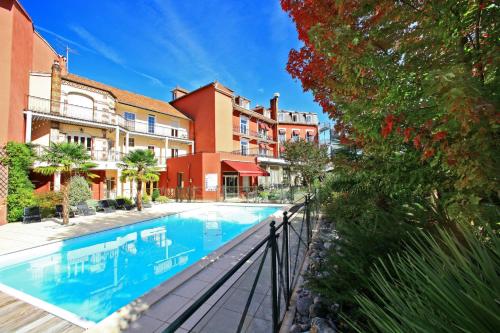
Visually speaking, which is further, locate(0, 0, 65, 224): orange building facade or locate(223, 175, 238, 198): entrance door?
locate(223, 175, 238, 198): entrance door

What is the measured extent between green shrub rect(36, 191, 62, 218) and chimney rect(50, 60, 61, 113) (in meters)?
9.43

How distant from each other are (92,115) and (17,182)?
11.4 meters

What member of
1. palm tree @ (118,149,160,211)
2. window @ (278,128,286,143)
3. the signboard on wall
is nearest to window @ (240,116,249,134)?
window @ (278,128,286,143)

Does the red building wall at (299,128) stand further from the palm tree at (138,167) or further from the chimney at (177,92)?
the palm tree at (138,167)

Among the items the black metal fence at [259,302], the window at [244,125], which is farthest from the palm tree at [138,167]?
the window at [244,125]

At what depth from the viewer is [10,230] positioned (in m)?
12.4

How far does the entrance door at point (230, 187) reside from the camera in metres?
26.9

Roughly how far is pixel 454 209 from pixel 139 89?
132 ft

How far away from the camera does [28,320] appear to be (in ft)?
15.2

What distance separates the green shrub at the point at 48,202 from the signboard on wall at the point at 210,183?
43.3 ft

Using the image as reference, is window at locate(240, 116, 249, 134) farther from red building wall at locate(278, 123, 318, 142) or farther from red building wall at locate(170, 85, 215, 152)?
red building wall at locate(278, 123, 318, 142)

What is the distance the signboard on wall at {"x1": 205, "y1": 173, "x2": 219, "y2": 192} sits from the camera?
86.5 ft

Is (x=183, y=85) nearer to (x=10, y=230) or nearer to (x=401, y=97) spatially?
(x=10, y=230)

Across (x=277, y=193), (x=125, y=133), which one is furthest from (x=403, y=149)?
(x=125, y=133)
